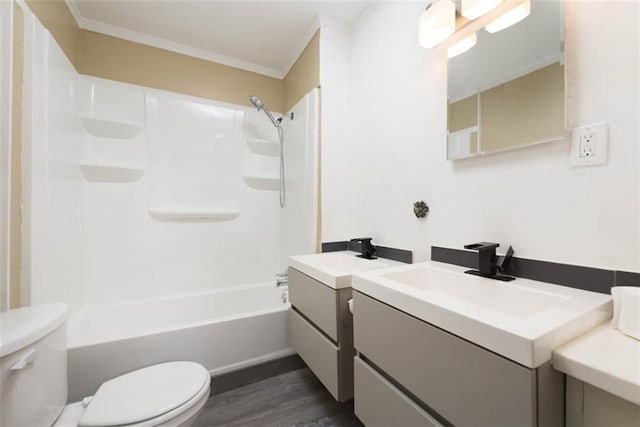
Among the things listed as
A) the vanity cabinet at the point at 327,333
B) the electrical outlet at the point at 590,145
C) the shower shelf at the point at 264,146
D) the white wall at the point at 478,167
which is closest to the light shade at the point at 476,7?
the white wall at the point at 478,167

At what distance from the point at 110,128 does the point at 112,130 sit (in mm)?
17

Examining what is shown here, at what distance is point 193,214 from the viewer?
2.16 m

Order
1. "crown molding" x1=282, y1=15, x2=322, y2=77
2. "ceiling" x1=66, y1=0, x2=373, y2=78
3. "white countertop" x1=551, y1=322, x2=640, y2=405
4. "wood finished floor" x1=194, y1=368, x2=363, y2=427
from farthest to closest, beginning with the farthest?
"crown molding" x1=282, y1=15, x2=322, y2=77
"ceiling" x1=66, y1=0, x2=373, y2=78
"wood finished floor" x1=194, y1=368, x2=363, y2=427
"white countertop" x1=551, y1=322, x2=640, y2=405

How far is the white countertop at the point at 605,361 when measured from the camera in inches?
16.6

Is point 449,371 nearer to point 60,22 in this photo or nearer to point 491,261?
point 491,261

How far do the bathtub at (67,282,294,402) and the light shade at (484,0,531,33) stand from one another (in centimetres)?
183

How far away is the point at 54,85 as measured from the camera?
4.77ft

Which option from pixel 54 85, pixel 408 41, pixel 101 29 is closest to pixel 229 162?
pixel 54 85

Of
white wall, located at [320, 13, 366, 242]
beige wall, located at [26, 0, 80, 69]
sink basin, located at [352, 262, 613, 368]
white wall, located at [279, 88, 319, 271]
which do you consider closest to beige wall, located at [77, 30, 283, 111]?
beige wall, located at [26, 0, 80, 69]

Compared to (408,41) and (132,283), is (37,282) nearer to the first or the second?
(132,283)

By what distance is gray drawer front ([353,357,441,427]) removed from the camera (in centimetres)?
74

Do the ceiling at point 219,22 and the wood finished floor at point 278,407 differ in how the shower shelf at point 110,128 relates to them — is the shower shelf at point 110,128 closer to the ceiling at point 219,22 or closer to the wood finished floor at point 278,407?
the ceiling at point 219,22

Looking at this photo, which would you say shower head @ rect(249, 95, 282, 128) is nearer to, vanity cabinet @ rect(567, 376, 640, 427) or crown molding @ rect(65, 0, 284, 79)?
crown molding @ rect(65, 0, 284, 79)

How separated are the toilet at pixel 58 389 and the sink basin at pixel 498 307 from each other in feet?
2.72
